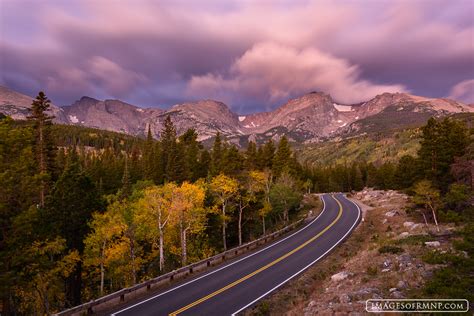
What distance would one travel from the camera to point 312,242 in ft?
118

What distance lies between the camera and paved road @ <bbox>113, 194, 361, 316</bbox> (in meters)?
18.1

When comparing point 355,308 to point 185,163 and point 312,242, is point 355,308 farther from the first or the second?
point 185,163

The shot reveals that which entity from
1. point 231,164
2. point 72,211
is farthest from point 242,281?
point 231,164

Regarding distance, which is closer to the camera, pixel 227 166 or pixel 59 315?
pixel 59 315

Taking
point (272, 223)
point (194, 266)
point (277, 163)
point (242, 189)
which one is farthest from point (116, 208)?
point (277, 163)

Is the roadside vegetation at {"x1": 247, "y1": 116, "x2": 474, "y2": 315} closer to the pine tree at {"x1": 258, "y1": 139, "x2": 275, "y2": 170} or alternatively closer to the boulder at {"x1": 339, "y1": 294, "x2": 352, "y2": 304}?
the boulder at {"x1": 339, "y1": 294, "x2": 352, "y2": 304}

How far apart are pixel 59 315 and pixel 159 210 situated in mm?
17959

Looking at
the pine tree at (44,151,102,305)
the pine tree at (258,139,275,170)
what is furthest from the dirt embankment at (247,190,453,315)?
the pine tree at (258,139,275,170)

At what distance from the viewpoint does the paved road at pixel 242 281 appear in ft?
59.4

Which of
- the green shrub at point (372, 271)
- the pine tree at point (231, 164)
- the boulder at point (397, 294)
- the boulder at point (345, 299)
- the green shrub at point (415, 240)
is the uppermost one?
the pine tree at point (231, 164)

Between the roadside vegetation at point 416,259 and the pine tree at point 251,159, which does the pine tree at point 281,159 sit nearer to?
the pine tree at point 251,159

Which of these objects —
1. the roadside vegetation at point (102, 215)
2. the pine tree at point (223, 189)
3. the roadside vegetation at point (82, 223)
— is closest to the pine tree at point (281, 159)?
the roadside vegetation at point (82, 223)

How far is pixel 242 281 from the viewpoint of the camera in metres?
22.8

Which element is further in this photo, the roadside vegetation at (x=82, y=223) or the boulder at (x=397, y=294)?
the roadside vegetation at (x=82, y=223)
